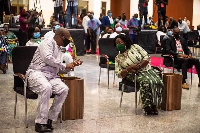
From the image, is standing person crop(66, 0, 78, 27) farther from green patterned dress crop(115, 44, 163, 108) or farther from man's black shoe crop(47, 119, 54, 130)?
man's black shoe crop(47, 119, 54, 130)

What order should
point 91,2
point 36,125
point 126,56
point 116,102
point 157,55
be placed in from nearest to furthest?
point 36,125 < point 126,56 < point 116,102 < point 157,55 < point 91,2

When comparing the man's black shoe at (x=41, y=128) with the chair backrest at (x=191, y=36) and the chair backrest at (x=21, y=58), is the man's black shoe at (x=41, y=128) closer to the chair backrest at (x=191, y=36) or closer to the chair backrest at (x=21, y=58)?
the chair backrest at (x=21, y=58)

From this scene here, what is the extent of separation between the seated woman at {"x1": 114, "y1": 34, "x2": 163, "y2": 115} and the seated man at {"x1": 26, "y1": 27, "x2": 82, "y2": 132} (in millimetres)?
1337

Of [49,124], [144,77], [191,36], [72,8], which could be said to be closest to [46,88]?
[49,124]

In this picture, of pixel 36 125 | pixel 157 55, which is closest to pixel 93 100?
pixel 36 125

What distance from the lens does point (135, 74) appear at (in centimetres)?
627

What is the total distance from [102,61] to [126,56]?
7.54ft

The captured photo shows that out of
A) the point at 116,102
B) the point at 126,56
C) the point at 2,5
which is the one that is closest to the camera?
the point at 2,5

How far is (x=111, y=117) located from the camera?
19.8 ft

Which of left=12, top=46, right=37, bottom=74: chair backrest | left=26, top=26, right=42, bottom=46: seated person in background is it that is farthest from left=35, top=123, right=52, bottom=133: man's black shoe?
left=26, top=26, right=42, bottom=46: seated person in background

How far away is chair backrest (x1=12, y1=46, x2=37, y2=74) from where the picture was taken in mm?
5738

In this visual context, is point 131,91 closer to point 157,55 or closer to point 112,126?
point 112,126

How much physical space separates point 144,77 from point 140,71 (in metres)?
0.16

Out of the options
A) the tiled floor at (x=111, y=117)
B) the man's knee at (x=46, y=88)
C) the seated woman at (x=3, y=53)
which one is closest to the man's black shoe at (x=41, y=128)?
the tiled floor at (x=111, y=117)
